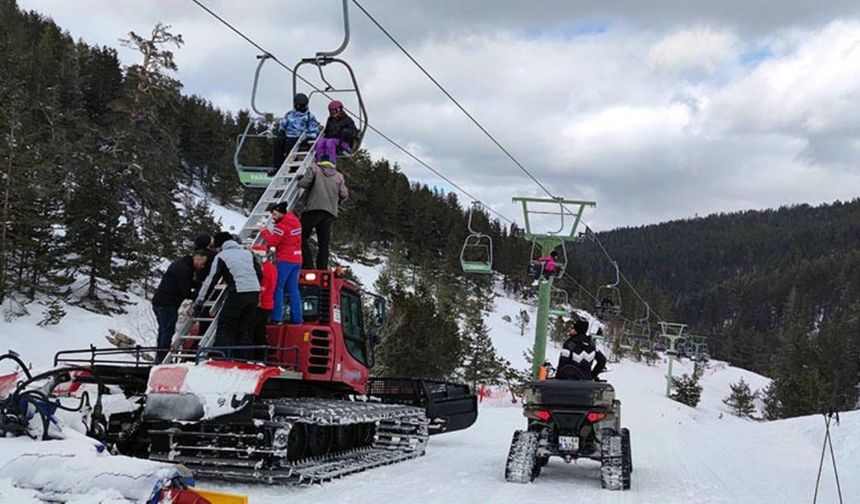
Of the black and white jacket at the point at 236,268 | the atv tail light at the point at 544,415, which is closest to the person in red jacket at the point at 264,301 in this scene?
the black and white jacket at the point at 236,268

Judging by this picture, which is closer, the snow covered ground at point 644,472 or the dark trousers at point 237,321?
the snow covered ground at point 644,472

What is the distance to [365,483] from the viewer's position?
8.50 metres

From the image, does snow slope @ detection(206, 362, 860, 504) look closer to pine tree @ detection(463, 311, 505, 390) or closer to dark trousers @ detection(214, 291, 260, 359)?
dark trousers @ detection(214, 291, 260, 359)

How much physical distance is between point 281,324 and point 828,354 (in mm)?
91729

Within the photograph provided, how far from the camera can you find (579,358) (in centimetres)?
1051

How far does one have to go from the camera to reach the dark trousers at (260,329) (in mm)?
9172

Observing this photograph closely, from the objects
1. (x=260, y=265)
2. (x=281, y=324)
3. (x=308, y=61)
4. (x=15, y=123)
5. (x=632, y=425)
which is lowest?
Answer: (x=632, y=425)

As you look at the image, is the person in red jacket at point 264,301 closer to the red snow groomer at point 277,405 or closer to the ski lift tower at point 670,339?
the red snow groomer at point 277,405

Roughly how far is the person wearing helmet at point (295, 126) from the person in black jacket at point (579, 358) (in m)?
5.15

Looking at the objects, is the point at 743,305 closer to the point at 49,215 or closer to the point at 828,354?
the point at 828,354

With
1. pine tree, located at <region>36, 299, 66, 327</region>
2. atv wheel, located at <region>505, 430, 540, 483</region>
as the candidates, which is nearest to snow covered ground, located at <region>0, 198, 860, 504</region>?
atv wheel, located at <region>505, 430, 540, 483</region>

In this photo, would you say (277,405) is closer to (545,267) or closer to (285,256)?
(285,256)

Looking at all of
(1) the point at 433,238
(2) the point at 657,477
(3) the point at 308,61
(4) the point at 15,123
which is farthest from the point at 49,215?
(1) the point at 433,238

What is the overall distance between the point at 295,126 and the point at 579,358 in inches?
225
